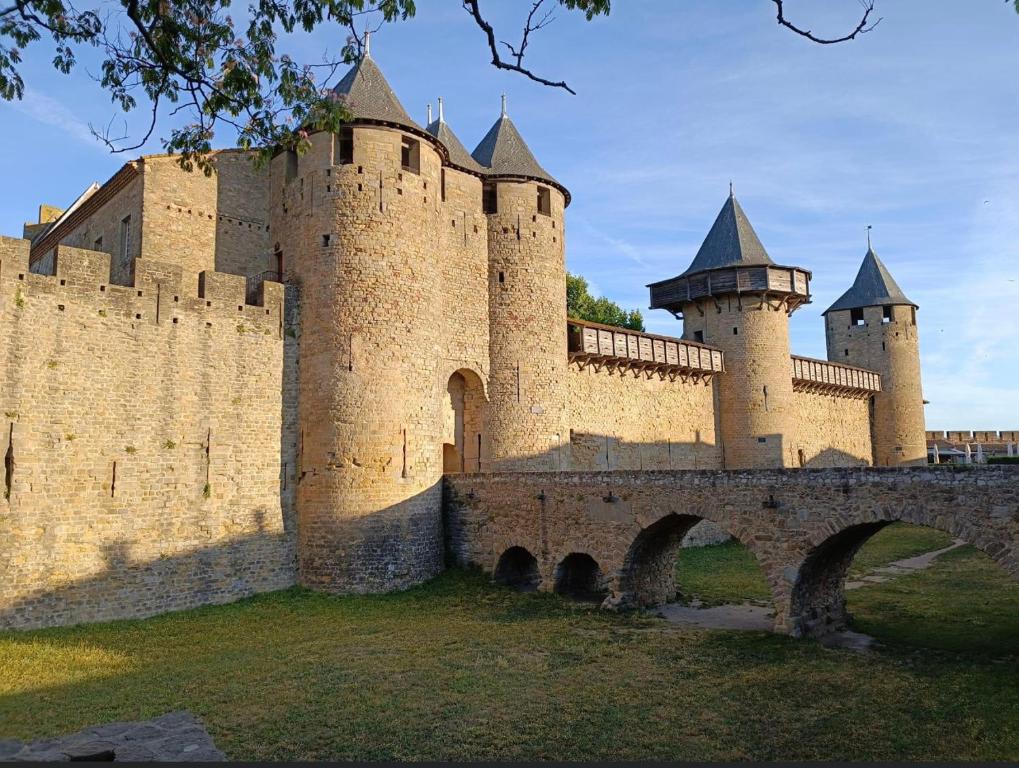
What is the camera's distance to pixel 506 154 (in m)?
23.3

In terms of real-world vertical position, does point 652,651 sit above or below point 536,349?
below

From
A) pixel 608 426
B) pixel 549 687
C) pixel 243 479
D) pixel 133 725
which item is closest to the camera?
pixel 133 725

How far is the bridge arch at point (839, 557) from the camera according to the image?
36.5 ft

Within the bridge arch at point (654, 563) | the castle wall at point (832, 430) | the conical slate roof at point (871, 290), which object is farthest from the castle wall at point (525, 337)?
the conical slate roof at point (871, 290)

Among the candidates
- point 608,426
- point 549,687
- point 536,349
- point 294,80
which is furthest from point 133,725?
point 608,426

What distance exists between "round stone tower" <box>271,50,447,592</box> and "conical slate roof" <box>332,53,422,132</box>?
0.19ft

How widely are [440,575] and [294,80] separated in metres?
13.9

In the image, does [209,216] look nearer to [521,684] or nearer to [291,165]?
[291,165]

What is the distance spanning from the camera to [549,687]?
10.6m

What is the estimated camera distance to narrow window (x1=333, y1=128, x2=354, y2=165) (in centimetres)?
1877

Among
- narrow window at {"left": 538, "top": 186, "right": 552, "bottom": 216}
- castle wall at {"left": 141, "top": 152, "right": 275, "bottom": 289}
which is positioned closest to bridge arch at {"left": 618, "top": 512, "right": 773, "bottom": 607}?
narrow window at {"left": 538, "top": 186, "right": 552, "bottom": 216}

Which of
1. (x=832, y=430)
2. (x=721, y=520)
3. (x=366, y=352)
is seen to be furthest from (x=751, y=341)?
(x=366, y=352)

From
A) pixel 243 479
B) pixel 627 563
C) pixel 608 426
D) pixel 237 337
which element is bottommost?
pixel 627 563

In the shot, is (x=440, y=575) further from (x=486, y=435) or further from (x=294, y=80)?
(x=294, y=80)
